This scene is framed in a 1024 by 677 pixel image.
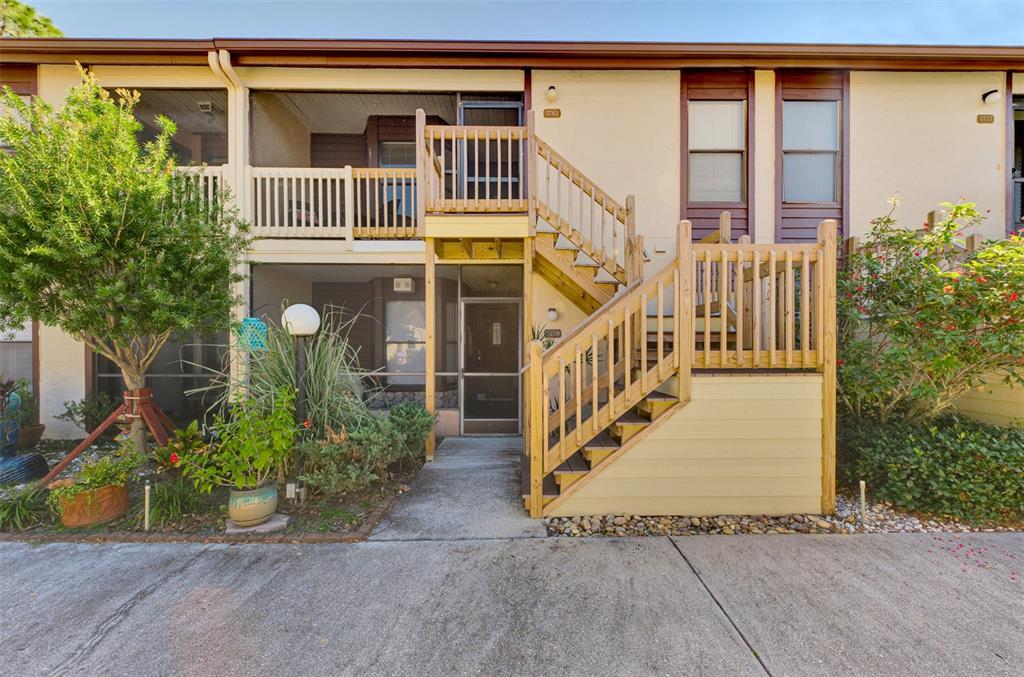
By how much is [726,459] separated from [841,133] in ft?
18.9

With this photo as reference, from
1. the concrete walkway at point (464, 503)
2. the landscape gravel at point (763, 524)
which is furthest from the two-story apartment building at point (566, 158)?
the landscape gravel at point (763, 524)

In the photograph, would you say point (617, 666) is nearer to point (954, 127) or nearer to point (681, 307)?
point (681, 307)

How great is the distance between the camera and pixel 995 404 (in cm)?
434

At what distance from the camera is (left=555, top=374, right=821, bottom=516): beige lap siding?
11.4 ft

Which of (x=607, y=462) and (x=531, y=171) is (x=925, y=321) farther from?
(x=531, y=171)

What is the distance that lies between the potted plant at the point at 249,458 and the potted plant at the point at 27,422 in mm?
4153

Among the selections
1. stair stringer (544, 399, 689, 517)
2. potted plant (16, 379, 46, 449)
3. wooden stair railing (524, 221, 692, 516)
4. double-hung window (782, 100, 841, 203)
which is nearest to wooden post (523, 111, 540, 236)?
wooden stair railing (524, 221, 692, 516)

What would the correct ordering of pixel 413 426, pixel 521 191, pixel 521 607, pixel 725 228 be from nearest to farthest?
pixel 521 607 < pixel 413 426 < pixel 725 228 < pixel 521 191

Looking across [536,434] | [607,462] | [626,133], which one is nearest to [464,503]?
[536,434]

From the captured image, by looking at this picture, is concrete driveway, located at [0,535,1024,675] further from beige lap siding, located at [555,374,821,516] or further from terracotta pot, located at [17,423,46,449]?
terracotta pot, located at [17,423,46,449]

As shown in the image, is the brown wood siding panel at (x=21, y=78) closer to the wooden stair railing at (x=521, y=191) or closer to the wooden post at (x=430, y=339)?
the wooden stair railing at (x=521, y=191)

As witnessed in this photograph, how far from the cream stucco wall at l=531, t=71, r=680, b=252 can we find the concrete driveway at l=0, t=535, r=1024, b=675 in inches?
A: 175

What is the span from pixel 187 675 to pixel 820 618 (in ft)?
11.1

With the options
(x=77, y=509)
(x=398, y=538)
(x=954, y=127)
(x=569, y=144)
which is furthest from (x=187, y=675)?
(x=954, y=127)
